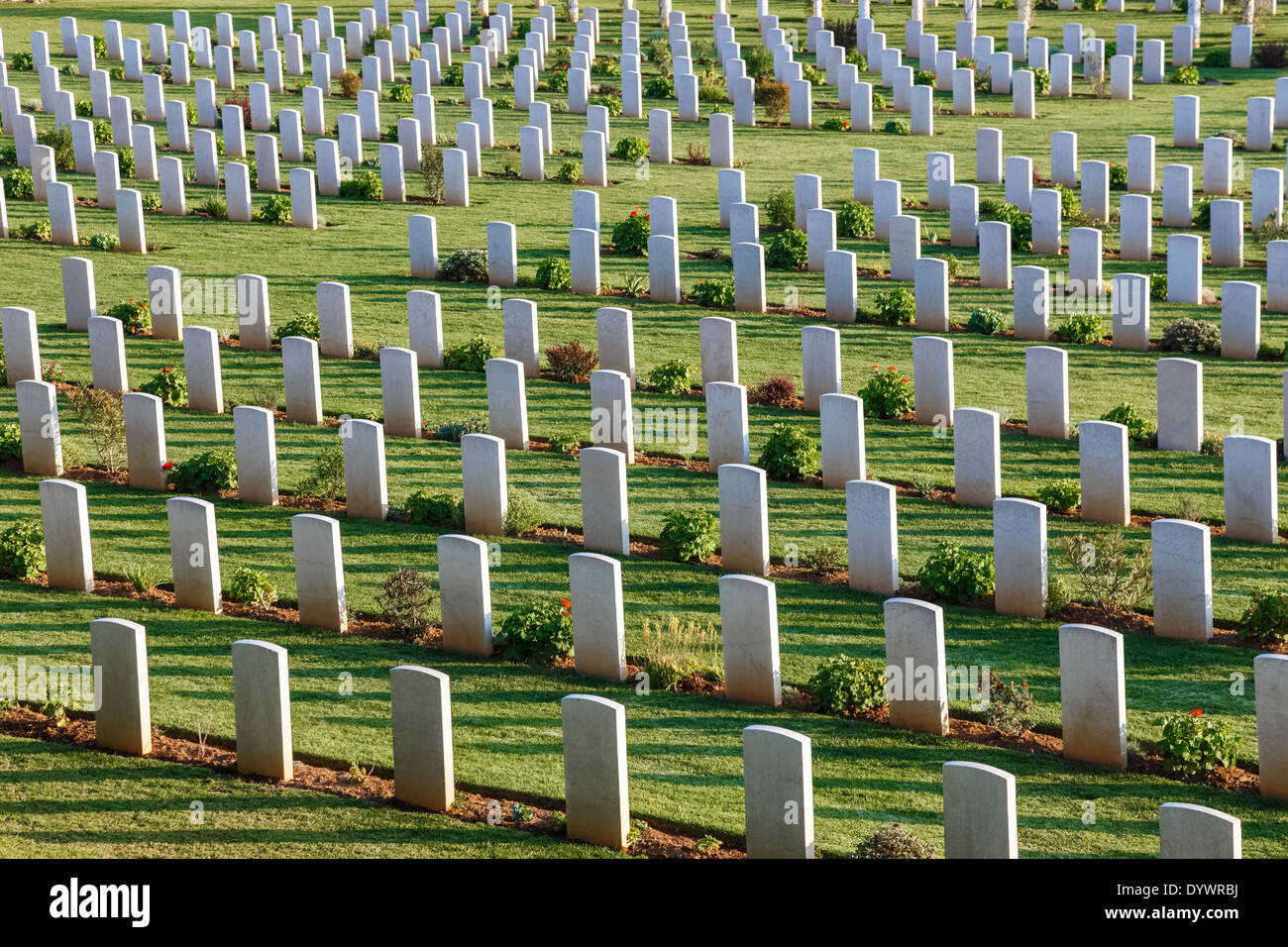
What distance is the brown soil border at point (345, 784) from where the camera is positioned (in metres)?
10.4

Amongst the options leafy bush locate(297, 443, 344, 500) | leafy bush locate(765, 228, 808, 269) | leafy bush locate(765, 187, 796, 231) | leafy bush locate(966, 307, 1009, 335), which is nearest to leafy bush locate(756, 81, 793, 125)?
leafy bush locate(765, 187, 796, 231)

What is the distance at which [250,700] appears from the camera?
11086 mm

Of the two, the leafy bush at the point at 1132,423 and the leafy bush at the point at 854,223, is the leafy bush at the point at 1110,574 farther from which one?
the leafy bush at the point at 854,223

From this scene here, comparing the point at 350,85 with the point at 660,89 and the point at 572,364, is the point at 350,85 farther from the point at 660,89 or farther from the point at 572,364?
the point at 572,364

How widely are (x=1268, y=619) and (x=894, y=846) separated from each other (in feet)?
14.6

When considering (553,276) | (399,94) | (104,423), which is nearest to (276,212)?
(553,276)

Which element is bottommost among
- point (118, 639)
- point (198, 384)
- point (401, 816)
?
point (401, 816)

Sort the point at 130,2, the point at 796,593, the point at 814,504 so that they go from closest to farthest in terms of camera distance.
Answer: the point at 796,593, the point at 814,504, the point at 130,2

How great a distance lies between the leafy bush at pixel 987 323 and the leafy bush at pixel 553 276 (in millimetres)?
5374

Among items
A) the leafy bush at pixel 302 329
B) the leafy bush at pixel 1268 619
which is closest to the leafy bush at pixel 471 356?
the leafy bush at pixel 302 329

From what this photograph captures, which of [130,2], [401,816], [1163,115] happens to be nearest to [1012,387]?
[401,816]

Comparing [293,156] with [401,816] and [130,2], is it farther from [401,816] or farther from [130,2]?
[401,816]

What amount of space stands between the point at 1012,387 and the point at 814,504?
3877 millimetres

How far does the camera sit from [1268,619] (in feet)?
41.3
